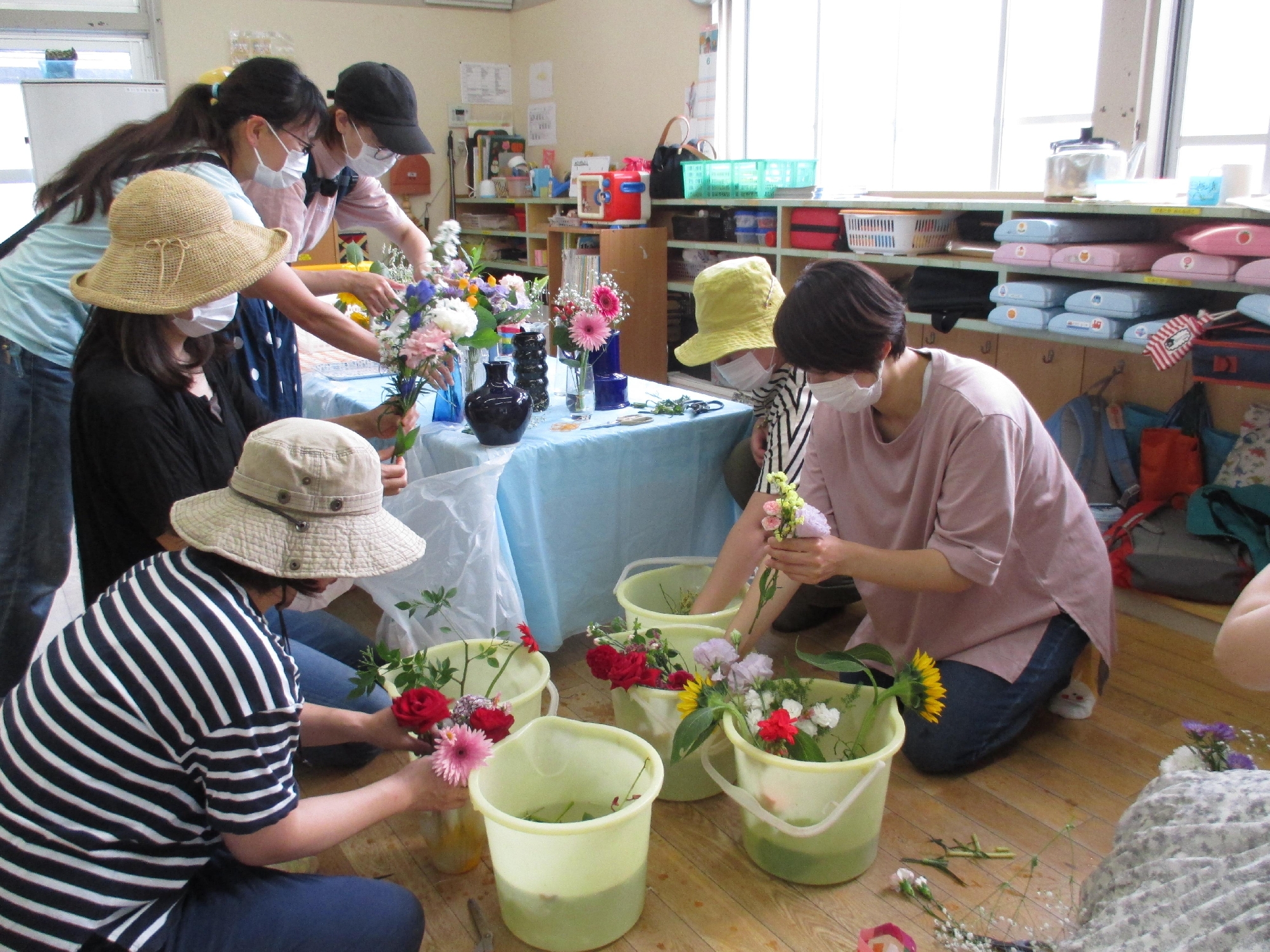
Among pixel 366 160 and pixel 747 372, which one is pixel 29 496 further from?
pixel 747 372

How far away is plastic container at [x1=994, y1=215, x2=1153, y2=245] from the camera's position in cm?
Answer: 295

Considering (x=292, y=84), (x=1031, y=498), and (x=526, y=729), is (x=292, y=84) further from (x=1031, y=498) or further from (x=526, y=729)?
(x=1031, y=498)

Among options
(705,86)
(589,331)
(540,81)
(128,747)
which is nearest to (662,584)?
(589,331)

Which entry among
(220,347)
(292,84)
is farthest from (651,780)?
(292,84)

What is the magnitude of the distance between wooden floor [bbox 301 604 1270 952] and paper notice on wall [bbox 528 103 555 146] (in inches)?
192

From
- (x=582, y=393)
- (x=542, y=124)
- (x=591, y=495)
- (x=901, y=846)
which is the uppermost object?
(x=542, y=124)

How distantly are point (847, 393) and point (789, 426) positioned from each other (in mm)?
492

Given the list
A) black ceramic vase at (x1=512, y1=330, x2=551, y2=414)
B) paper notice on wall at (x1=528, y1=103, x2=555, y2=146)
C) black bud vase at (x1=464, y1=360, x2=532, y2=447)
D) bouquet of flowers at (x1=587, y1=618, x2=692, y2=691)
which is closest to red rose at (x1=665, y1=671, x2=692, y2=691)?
bouquet of flowers at (x1=587, y1=618, x2=692, y2=691)

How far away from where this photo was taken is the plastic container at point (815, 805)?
5.17ft

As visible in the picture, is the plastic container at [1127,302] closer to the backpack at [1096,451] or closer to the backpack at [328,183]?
the backpack at [1096,451]

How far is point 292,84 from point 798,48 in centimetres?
318

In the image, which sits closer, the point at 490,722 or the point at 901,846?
the point at 490,722

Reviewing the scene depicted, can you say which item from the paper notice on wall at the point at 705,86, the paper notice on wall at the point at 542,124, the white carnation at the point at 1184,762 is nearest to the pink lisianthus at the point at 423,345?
the white carnation at the point at 1184,762

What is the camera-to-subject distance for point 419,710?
4.62ft
